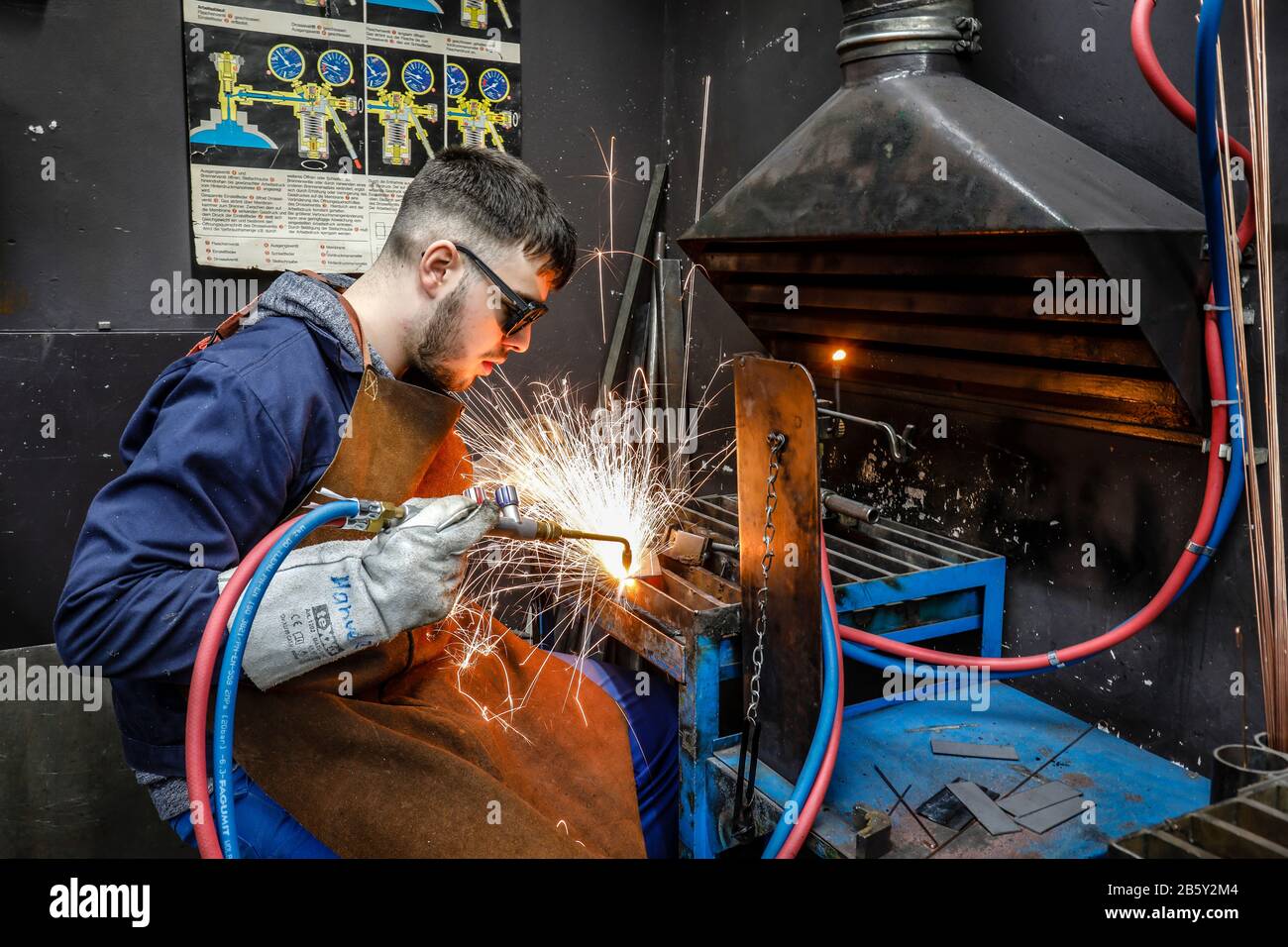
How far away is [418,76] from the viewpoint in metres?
3.42

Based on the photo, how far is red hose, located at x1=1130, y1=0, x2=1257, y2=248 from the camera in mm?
1599

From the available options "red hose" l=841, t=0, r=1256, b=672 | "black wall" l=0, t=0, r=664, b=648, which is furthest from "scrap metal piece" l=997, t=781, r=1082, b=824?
"black wall" l=0, t=0, r=664, b=648

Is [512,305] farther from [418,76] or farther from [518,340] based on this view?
[418,76]

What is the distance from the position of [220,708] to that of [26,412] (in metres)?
2.22

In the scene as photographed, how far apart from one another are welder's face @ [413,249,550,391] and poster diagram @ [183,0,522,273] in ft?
5.43

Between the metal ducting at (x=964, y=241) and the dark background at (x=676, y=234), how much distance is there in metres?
0.18

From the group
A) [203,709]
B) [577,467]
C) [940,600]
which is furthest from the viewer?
[577,467]

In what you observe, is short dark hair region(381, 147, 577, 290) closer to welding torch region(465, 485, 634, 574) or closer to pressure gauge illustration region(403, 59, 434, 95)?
welding torch region(465, 485, 634, 574)

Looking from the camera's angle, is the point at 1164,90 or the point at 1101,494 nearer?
the point at 1164,90

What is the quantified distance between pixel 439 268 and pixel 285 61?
191 centimetres

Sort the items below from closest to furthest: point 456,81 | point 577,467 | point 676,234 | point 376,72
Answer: point 577,467 < point 376,72 < point 456,81 < point 676,234

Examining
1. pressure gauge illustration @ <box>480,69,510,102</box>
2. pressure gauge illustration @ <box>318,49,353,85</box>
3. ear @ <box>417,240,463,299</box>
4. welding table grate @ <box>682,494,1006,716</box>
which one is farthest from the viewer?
pressure gauge illustration @ <box>480,69,510,102</box>

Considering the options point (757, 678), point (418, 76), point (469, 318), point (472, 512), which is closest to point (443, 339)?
point (469, 318)

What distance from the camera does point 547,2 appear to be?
3.64 m
